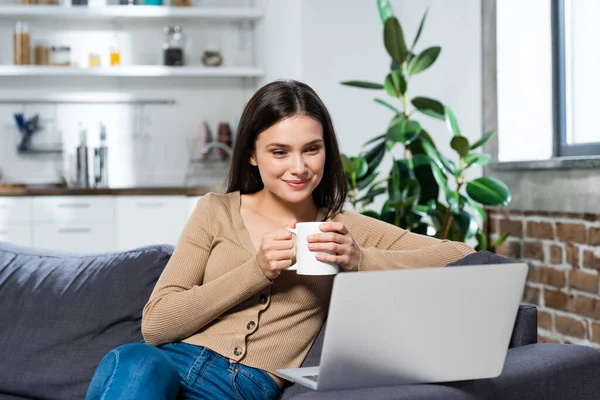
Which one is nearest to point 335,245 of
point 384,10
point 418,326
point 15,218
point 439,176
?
point 418,326

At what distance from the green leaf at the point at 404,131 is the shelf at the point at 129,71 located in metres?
2.61

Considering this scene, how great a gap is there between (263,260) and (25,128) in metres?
4.67

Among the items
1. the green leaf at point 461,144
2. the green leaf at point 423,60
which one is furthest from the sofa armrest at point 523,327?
the green leaf at point 423,60

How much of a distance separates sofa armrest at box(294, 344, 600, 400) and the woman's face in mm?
533

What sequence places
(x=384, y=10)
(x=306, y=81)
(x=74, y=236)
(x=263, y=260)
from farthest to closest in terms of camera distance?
(x=74, y=236)
(x=306, y=81)
(x=384, y=10)
(x=263, y=260)

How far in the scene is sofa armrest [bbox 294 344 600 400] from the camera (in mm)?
1386

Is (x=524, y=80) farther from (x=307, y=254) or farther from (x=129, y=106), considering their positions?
(x=129, y=106)

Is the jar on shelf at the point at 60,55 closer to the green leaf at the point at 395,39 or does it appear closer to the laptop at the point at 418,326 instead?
the green leaf at the point at 395,39

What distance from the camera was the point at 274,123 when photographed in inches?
74.7

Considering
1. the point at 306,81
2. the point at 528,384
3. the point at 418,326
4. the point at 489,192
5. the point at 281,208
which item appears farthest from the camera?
the point at 306,81

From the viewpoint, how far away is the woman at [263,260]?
5.82 feet

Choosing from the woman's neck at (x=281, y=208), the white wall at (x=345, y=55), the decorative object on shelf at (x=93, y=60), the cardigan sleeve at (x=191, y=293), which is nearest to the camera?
the cardigan sleeve at (x=191, y=293)

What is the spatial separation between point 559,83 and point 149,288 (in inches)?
83.3

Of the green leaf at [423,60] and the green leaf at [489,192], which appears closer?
the green leaf at [489,192]
